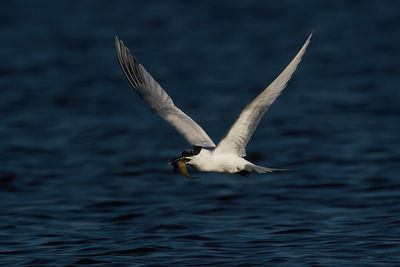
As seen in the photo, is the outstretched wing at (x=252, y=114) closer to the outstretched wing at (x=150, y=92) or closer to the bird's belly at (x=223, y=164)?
the bird's belly at (x=223, y=164)

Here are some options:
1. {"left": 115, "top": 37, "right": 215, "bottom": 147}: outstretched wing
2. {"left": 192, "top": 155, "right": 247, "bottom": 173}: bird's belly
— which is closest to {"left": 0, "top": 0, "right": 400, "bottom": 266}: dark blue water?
{"left": 192, "top": 155, "right": 247, "bottom": 173}: bird's belly

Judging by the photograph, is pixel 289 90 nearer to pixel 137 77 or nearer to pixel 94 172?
pixel 94 172

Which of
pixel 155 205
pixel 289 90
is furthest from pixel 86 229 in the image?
pixel 289 90

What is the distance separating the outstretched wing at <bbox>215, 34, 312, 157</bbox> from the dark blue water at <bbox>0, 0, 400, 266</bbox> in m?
A: 1.33

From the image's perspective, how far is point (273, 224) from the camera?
31.9 ft

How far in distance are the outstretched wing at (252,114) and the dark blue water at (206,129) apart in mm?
1327

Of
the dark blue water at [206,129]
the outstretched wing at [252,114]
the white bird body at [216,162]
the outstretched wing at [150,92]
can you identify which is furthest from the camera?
the dark blue water at [206,129]

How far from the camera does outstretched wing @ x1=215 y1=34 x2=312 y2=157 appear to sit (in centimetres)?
728

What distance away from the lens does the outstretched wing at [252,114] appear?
23.9ft

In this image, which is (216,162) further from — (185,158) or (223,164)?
(185,158)

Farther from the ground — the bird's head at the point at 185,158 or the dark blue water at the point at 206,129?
the dark blue water at the point at 206,129

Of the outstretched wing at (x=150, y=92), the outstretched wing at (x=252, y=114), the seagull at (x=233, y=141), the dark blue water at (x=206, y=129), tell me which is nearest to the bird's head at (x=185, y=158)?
the seagull at (x=233, y=141)

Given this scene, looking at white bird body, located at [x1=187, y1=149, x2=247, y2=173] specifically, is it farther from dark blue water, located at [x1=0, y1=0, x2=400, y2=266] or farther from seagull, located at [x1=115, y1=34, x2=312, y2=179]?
dark blue water, located at [x1=0, y1=0, x2=400, y2=266]

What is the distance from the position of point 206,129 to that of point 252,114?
638cm
